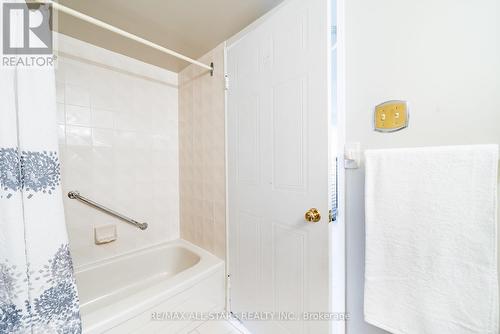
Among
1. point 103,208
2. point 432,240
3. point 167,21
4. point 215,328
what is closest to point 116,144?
point 103,208

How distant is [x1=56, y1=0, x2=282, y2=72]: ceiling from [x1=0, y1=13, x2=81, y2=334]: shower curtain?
75 cm

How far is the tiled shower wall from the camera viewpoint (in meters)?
1.44

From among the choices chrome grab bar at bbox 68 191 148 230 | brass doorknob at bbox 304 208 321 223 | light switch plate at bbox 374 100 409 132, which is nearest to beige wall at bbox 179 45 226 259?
chrome grab bar at bbox 68 191 148 230

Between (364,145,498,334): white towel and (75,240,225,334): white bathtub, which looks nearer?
(364,145,498,334): white towel

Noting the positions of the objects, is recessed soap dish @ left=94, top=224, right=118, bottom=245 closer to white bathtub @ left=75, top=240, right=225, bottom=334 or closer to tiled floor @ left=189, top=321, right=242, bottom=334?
white bathtub @ left=75, top=240, right=225, bottom=334

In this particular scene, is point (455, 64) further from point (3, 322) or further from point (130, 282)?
point (130, 282)

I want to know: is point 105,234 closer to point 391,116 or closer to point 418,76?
point 391,116

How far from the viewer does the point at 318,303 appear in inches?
36.8

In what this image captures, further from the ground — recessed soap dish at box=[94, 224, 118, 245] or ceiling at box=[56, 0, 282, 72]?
ceiling at box=[56, 0, 282, 72]

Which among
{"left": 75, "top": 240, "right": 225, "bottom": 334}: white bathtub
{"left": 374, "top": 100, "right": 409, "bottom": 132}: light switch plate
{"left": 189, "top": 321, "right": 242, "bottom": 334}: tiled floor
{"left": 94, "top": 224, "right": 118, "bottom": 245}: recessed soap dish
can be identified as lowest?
{"left": 189, "top": 321, "right": 242, "bottom": 334}: tiled floor

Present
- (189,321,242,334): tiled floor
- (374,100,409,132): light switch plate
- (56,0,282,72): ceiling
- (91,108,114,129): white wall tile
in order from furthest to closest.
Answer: (91,108,114,129): white wall tile < (189,321,242,334): tiled floor < (56,0,282,72): ceiling < (374,100,409,132): light switch plate

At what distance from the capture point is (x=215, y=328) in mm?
1337

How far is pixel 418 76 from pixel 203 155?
141cm

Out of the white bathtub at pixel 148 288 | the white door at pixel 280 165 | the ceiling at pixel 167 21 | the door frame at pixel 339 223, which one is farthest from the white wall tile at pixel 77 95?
the door frame at pixel 339 223
